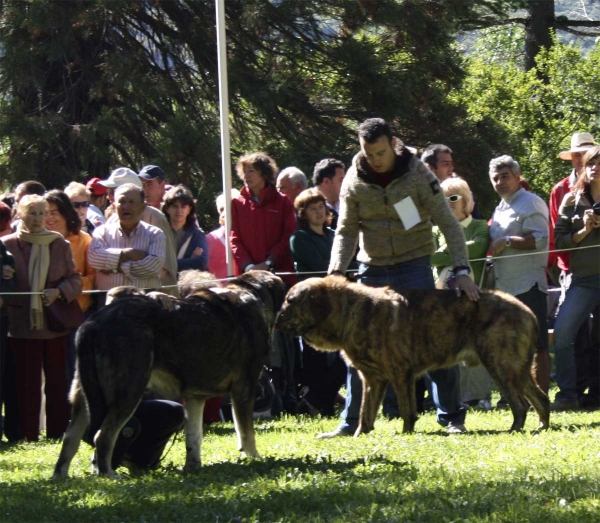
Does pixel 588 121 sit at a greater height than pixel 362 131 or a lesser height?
greater

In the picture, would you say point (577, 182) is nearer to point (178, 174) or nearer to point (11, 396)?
point (11, 396)

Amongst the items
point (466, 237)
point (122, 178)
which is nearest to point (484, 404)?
point (466, 237)

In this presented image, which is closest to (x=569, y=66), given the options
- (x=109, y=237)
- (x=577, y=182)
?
(x=577, y=182)

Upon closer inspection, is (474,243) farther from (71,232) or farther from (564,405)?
(71,232)

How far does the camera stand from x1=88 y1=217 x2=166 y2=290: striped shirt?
31.4 feet

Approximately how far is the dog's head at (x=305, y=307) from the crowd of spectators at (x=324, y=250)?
29cm

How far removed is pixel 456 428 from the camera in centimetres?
898

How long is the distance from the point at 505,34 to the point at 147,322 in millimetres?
35373

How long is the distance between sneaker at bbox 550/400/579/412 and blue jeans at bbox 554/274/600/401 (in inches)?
1.1

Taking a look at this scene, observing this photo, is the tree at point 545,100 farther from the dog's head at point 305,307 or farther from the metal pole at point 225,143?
the dog's head at point 305,307

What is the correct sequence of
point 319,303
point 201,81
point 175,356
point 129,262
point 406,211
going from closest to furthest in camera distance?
point 175,356 → point 406,211 → point 319,303 → point 129,262 → point 201,81

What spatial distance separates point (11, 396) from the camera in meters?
10.1

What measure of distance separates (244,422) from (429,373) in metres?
2.22

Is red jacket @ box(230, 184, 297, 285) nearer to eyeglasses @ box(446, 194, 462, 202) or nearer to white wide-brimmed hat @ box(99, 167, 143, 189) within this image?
white wide-brimmed hat @ box(99, 167, 143, 189)
